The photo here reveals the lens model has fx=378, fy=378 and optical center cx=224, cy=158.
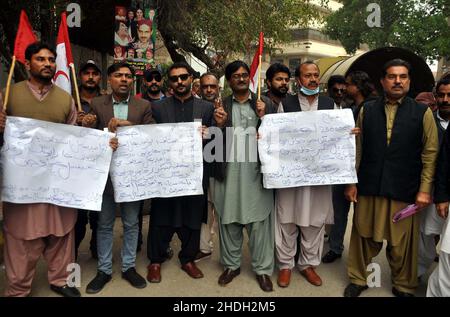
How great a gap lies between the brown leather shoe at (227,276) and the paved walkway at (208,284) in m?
0.04

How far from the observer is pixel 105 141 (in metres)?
3.15

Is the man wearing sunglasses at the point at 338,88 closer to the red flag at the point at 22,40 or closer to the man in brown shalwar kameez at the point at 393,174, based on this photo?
the man in brown shalwar kameez at the point at 393,174

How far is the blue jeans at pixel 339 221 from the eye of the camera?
4.20 m

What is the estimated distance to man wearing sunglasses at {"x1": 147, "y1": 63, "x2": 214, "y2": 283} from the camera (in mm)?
3459

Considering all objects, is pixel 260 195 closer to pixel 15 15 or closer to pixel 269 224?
pixel 269 224

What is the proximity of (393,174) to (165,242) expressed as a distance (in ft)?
7.07

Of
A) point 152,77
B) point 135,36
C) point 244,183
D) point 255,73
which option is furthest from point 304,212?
point 135,36

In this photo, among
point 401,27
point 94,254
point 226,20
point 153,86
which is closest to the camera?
point 94,254

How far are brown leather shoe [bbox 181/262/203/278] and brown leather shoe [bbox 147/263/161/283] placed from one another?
0.27 meters

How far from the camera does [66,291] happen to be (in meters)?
3.22

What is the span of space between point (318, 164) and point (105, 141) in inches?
73.2

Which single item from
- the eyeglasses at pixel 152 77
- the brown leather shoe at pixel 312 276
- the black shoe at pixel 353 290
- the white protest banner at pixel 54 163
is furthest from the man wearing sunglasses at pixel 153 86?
the black shoe at pixel 353 290

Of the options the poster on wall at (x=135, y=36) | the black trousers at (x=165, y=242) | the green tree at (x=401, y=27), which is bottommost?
the black trousers at (x=165, y=242)

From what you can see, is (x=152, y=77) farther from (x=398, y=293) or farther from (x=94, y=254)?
(x=398, y=293)
